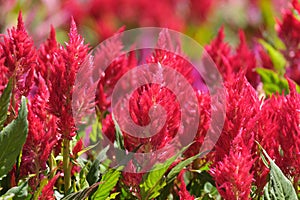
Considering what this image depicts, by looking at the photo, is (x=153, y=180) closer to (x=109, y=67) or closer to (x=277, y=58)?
(x=109, y=67)

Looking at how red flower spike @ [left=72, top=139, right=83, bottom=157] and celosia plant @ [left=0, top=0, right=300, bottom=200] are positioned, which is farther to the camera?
red flower spike @ [left=72, top=139, right=83, bottom=157]

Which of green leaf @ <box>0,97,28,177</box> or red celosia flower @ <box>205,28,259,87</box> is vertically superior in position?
red celosia flower @ <box>205,28,259,87</box>

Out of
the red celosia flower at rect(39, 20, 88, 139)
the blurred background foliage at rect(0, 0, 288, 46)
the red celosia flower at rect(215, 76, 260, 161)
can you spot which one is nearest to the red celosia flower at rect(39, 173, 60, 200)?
the red celosia flower at rect(39, 20, 88, 139)

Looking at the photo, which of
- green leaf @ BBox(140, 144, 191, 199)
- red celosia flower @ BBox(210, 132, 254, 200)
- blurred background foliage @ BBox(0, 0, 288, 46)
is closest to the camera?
red celosia flower @ BBox(210, 132, 254, 200)

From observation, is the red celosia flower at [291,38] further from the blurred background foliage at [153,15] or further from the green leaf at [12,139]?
the blurred background foliage at [153,15]

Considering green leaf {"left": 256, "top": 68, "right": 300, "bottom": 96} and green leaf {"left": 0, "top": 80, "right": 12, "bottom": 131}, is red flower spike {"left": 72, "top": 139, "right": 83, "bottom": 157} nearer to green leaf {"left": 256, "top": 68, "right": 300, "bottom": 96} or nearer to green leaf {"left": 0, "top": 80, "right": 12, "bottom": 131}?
green leaf {"left": 0, "top": 80, "right": 12, "bottom": 131}

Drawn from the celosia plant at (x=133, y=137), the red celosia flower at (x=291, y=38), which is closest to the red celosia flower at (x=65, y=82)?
the celosia plant at (x=133, y=137)

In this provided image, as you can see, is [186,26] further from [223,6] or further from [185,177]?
[185,177]

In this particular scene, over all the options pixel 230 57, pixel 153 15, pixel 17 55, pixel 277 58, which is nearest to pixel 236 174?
pixel 17 55
